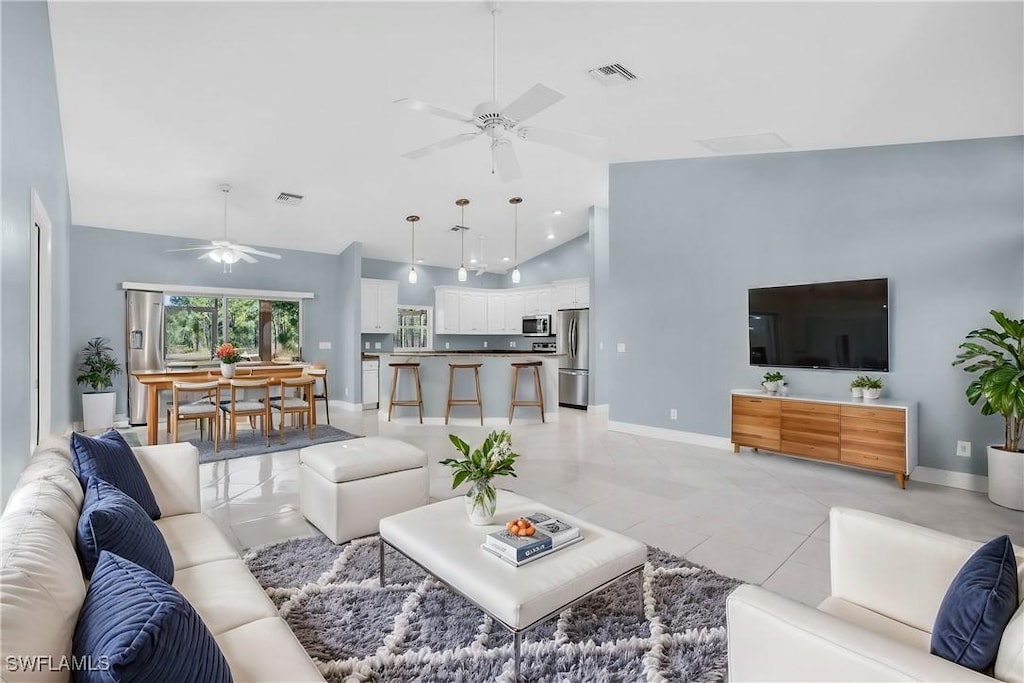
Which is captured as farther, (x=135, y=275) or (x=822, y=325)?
(x=135, y=275)

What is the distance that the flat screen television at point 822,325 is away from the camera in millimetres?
4406

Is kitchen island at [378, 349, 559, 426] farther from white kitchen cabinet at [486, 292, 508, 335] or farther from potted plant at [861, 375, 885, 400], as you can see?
potted plant at [861, 375, 885, 400]

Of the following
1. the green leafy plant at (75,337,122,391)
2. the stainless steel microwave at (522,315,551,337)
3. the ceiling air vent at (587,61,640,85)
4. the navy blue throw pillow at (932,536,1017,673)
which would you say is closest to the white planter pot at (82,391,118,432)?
the green leafy plant at (75,337,122,391)

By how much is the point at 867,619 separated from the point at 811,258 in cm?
409

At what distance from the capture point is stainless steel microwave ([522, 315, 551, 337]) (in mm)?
9367

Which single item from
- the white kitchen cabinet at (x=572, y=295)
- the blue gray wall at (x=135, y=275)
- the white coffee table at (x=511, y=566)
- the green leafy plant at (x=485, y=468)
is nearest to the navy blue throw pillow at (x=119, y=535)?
the white coffee table at (x=511, y=566)

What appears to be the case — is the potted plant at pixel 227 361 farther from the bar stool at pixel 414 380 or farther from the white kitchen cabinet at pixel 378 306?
the white kitchen cabinet at pixel 378 306

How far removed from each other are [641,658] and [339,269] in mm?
7991

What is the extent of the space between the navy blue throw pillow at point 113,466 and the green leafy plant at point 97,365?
5.24m

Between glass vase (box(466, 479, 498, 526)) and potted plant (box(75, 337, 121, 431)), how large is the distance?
6475 mm

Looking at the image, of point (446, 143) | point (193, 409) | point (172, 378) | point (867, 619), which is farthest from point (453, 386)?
point (867, 619)

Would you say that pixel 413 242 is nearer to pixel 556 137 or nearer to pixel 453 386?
pixel 453 386

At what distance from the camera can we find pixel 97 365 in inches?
252

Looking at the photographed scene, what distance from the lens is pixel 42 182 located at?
283cm
